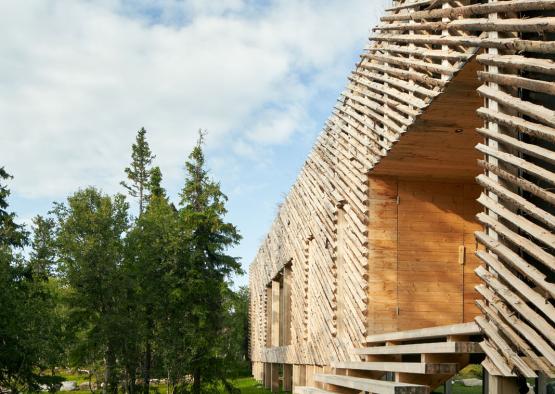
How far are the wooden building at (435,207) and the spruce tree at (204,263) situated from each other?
229 inches

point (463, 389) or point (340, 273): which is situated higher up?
point (340, 273)

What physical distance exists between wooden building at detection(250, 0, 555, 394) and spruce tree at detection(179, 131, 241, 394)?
5827mm

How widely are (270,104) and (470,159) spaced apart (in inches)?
277

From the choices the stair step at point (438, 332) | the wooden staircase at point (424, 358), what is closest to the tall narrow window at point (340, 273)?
the wooden staircase at point (424, 358)

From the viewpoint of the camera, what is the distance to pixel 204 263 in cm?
2309

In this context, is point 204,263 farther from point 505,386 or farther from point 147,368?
point 505,386

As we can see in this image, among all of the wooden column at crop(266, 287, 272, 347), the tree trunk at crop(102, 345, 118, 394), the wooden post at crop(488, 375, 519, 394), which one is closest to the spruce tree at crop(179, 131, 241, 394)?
the tree trunk at crop(102, 345, 118, 394)

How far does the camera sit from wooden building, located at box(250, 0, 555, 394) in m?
5.05

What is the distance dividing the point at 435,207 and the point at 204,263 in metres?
13.9

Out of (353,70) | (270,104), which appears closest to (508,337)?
(353,70)

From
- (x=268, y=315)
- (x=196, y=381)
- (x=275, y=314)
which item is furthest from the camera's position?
(x=268, y=315)

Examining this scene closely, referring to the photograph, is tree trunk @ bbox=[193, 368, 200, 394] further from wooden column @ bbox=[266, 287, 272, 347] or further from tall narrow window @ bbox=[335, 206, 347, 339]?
tall narrow window @ bbox=[335, 206, 347, 339]

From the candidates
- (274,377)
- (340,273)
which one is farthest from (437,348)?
(274,377)

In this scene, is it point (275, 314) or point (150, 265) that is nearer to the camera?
point (150, 265)
